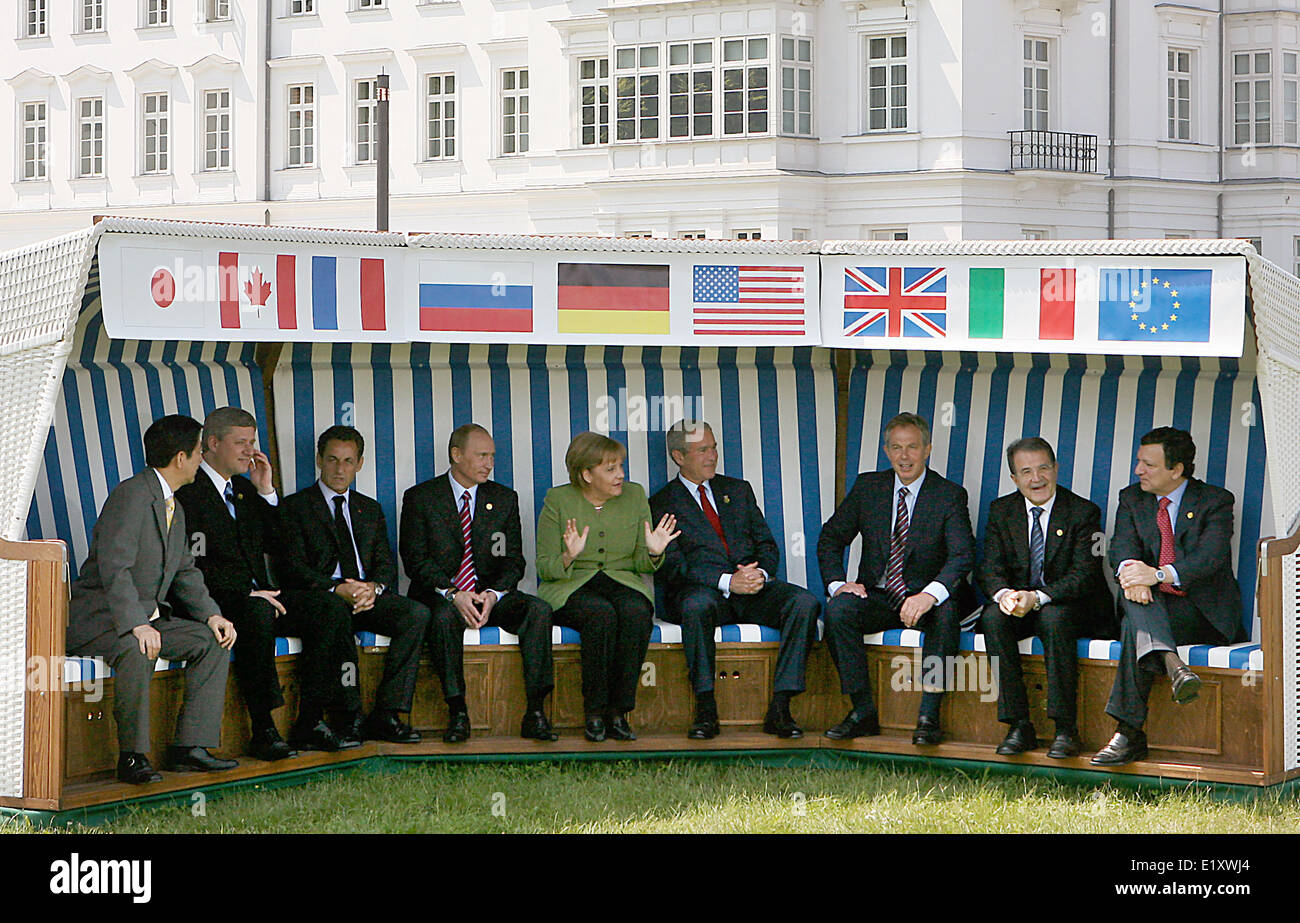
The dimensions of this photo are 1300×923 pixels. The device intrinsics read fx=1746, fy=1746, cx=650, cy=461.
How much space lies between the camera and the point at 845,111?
29.0m

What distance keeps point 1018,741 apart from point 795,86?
23256 millimetres

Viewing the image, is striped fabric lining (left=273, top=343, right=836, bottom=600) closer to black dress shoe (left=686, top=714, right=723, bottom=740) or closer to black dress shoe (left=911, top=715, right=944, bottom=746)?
black dress shoe (left=686, top=714, right=723, bottom=740)

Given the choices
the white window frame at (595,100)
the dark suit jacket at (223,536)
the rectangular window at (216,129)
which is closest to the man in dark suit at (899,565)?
the dark suit jacket at (223,536)

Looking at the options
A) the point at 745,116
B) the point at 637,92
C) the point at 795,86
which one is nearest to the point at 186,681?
the point at 745,116

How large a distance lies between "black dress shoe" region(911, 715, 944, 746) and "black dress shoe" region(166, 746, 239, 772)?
2803mm

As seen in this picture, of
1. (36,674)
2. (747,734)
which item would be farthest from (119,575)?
(747,734)

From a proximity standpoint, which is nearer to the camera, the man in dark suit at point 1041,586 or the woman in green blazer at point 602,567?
the man in dark suit at point 1041,586

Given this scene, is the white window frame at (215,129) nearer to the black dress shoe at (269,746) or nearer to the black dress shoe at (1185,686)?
the black dress shoe at (269,746)

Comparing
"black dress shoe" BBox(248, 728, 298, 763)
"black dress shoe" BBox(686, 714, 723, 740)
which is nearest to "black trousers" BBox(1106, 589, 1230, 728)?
"black dress shoe" BBox(686, 714, 723, 740)

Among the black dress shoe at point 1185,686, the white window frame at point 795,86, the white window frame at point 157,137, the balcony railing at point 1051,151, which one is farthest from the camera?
the white window frame at point 157,137

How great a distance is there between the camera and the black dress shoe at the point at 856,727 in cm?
738

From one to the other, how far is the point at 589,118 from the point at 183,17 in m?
9.57

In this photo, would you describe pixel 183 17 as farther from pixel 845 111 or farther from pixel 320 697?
pixel 320 697

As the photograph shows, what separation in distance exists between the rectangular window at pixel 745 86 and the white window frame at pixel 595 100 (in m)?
2.38
